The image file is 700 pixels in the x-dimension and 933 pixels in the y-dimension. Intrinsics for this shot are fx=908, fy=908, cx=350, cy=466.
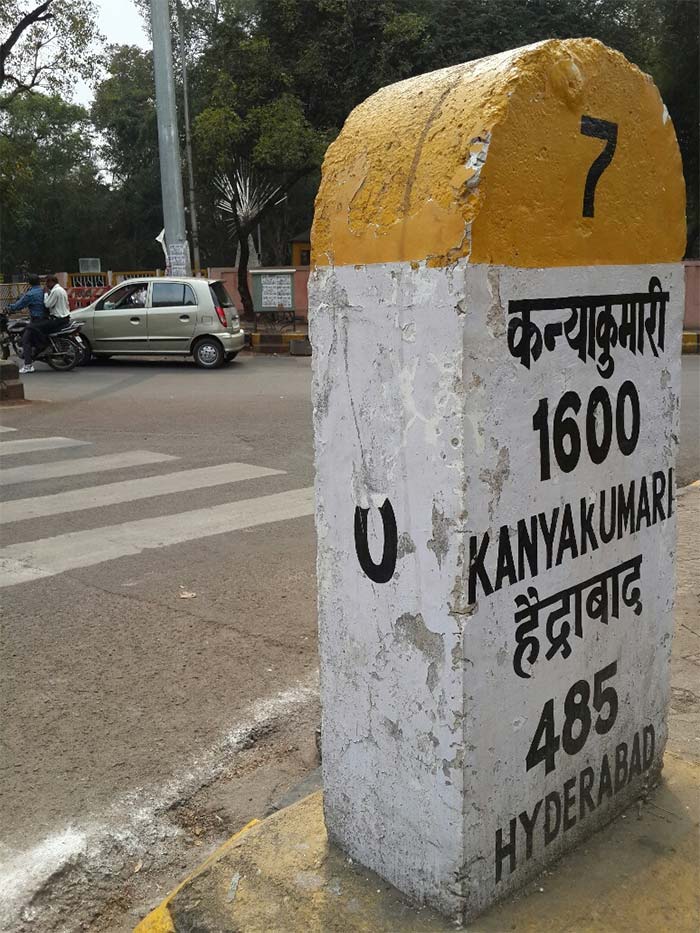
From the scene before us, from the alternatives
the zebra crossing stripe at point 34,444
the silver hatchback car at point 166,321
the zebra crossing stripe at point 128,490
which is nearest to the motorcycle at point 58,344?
the silver hatchback car at point 166,321

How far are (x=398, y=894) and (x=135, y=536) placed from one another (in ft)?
14.3

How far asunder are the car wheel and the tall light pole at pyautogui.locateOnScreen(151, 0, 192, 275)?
10.4 ft

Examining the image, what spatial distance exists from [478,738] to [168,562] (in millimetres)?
3898

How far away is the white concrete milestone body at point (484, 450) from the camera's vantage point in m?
1.87

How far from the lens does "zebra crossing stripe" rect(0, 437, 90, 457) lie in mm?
9016

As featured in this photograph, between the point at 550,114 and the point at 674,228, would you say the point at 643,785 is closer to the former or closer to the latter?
the point at 674,228

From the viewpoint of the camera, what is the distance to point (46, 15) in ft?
68.9

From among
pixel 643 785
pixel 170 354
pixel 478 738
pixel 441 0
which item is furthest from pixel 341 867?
pixel 441 0

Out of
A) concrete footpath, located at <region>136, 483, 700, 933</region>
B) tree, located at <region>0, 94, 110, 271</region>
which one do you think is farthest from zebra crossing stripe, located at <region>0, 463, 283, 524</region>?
tree, located at <region>0, 94, 110, 271</region>

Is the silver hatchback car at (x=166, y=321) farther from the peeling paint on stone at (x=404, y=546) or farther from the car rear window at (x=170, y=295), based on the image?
the peeling paint on stone at (x=404, y=546)

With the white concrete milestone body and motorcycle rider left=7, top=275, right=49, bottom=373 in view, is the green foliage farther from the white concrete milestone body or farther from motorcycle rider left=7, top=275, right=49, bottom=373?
the white concrete milestone body

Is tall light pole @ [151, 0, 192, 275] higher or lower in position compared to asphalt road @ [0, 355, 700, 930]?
higher

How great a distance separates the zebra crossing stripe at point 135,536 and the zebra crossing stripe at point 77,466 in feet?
5.87

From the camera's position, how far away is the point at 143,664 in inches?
165
